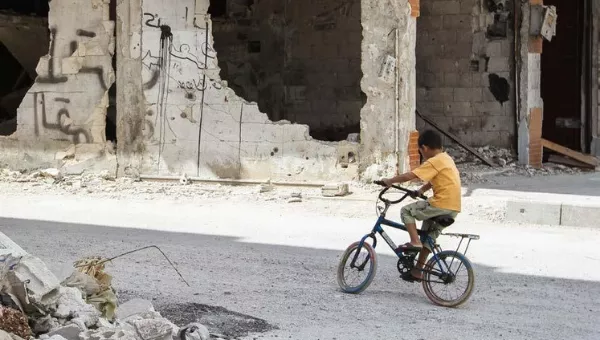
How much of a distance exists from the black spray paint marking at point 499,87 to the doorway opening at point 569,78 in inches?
77.7

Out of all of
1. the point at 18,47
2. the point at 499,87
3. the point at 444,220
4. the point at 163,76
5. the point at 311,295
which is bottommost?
the point at 311,295

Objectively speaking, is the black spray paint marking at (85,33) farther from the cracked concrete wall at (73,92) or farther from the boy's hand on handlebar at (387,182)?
the boy's hand on handlebar at (387,182)

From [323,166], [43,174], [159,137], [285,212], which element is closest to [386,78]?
[323,166]

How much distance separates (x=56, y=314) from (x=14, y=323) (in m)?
0.36

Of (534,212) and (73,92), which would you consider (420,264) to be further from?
(73,92)

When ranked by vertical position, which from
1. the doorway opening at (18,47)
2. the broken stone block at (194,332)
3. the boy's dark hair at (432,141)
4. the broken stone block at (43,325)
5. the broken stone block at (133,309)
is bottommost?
the broken stone block at (194,332)

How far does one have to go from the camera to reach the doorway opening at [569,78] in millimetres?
17641

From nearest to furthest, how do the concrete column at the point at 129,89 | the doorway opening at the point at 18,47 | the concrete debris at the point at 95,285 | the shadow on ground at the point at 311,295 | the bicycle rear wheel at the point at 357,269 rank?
1. the concrete debris at the point at 95,285
2. the shadow on ground at the point at 311,295
3. the bicycle rear wheel at the point at 357,269
4. the concrete column at the point at 129,89
5. the doorway opening at the point at 18,47

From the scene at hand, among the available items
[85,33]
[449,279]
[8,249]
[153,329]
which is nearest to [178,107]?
[85,33]

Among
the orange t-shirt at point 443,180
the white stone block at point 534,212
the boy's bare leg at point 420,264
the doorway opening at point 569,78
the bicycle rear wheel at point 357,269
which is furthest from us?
the doorway opening at point 569,78

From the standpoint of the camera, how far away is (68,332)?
5102 mm

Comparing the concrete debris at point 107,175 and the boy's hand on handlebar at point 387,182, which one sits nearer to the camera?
the boy's hand on handlebar at point 387,182

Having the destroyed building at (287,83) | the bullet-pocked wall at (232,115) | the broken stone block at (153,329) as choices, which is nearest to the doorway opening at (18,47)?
the destroyed building at (287,83)

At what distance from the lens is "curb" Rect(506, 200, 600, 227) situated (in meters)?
10.7
